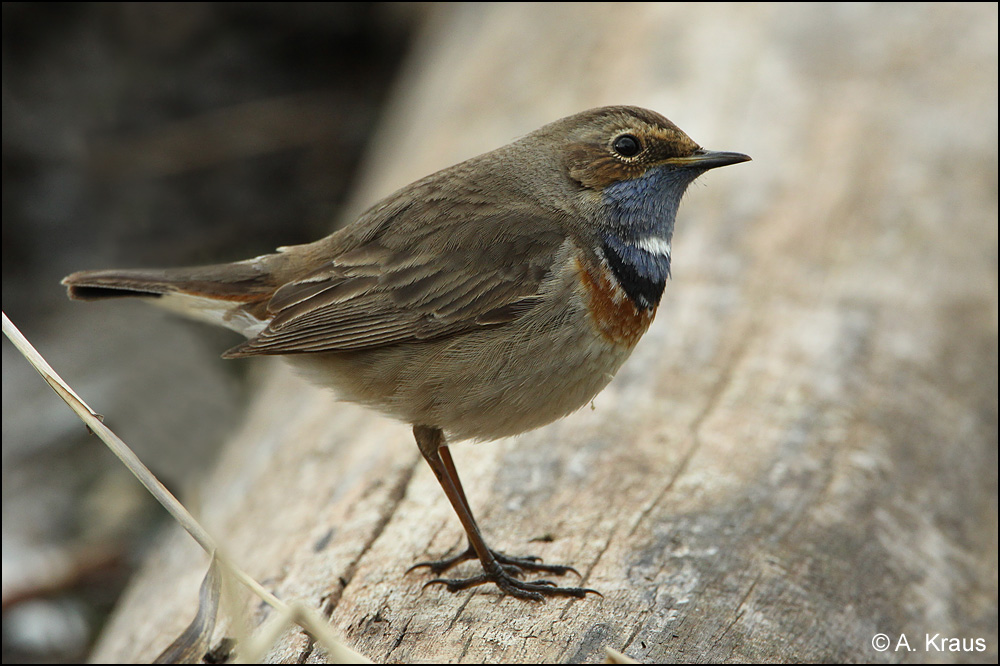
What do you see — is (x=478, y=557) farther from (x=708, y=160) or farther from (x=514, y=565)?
(x=708, y=160)

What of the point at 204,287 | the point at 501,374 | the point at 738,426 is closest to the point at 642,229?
the point at 501,374

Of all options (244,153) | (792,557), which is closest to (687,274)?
(792,557)

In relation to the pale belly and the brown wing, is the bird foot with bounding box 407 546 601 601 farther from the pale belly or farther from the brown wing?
the brown wing

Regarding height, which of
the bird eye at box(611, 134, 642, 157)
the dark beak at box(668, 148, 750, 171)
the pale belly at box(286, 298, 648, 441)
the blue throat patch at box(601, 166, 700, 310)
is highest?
the bird eye at box(611, 134, 642, 157)

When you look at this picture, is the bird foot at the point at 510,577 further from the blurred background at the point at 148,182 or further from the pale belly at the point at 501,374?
the blurred background at the point at 148,182

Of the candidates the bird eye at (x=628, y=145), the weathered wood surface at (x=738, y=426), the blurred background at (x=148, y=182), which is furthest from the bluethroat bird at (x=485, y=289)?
the blurred background at (x=148, y=182)

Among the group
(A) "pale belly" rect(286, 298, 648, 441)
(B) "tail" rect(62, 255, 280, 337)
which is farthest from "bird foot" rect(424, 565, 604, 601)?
(B) "tail" rect(62, 255, 280, 337)
